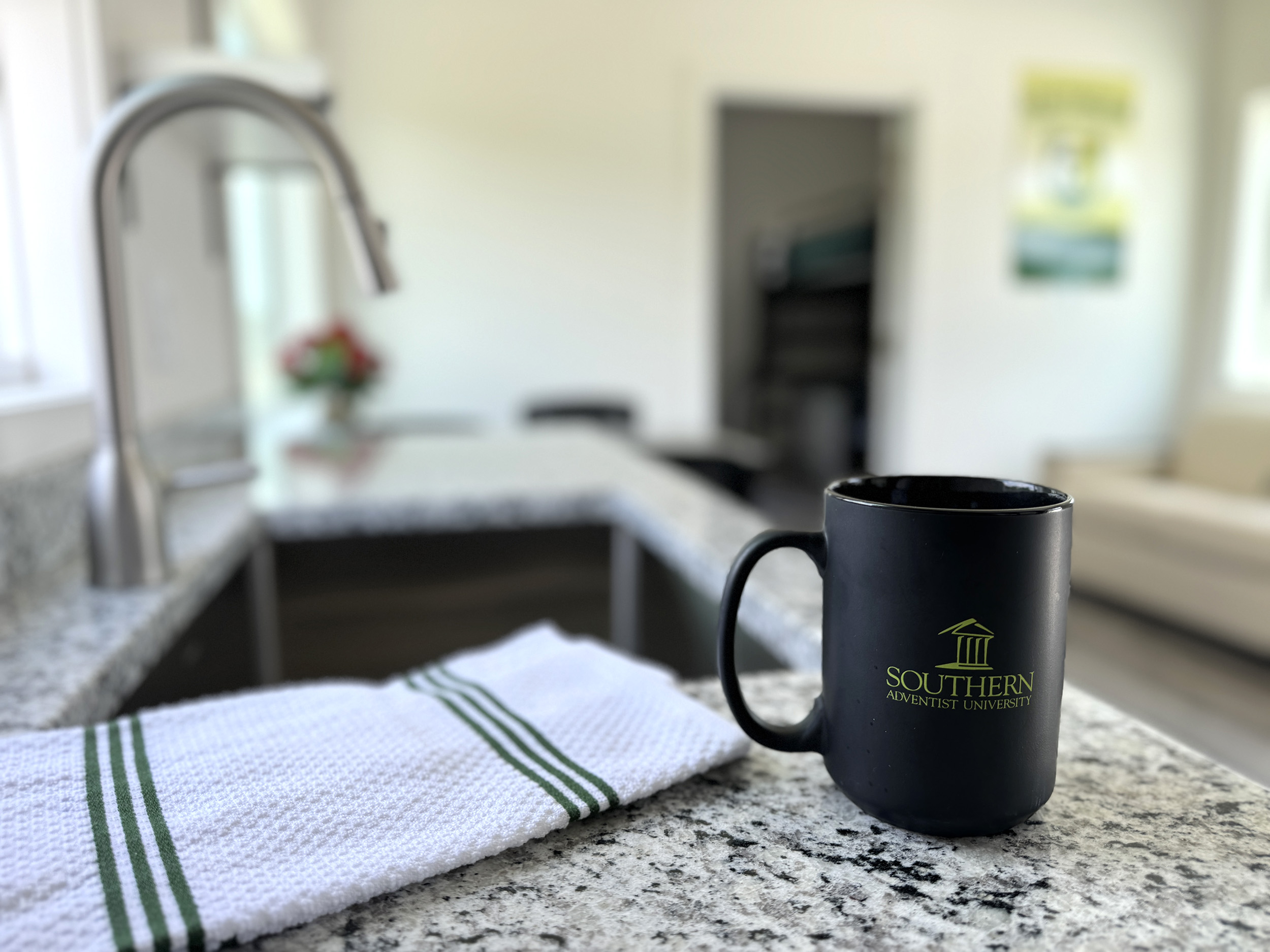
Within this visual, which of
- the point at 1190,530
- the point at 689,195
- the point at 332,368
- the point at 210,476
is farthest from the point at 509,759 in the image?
the point at 689,195

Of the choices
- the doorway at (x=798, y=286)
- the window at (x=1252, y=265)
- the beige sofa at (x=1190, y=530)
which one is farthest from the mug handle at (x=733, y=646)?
the window at (x=1252, y=265)

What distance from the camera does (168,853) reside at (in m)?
0.33

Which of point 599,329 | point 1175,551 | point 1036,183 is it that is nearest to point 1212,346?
point 1036,183

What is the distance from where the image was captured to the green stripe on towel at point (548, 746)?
1.30 ft

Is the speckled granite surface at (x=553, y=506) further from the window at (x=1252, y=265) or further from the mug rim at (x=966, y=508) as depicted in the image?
the window at (x=1252, y=265)

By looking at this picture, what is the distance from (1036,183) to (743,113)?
253cm

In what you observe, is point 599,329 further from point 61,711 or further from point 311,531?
point 61,711

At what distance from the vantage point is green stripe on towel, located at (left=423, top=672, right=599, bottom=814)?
1.28ft

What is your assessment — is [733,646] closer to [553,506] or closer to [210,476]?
[210,476]

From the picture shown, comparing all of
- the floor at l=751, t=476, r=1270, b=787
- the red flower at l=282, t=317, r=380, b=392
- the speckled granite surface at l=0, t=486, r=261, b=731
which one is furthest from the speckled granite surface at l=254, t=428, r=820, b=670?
the red flower at l=282, t=317, r=380, b=392

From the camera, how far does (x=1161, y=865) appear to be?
0.35 meters

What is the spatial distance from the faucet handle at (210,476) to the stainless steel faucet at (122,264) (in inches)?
1.4

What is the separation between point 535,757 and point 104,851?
0.17m

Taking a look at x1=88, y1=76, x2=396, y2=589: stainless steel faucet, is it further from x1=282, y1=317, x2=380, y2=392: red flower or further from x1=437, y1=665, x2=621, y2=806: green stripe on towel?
x1=282, y1=317, x2=380, y2=392: red flower
